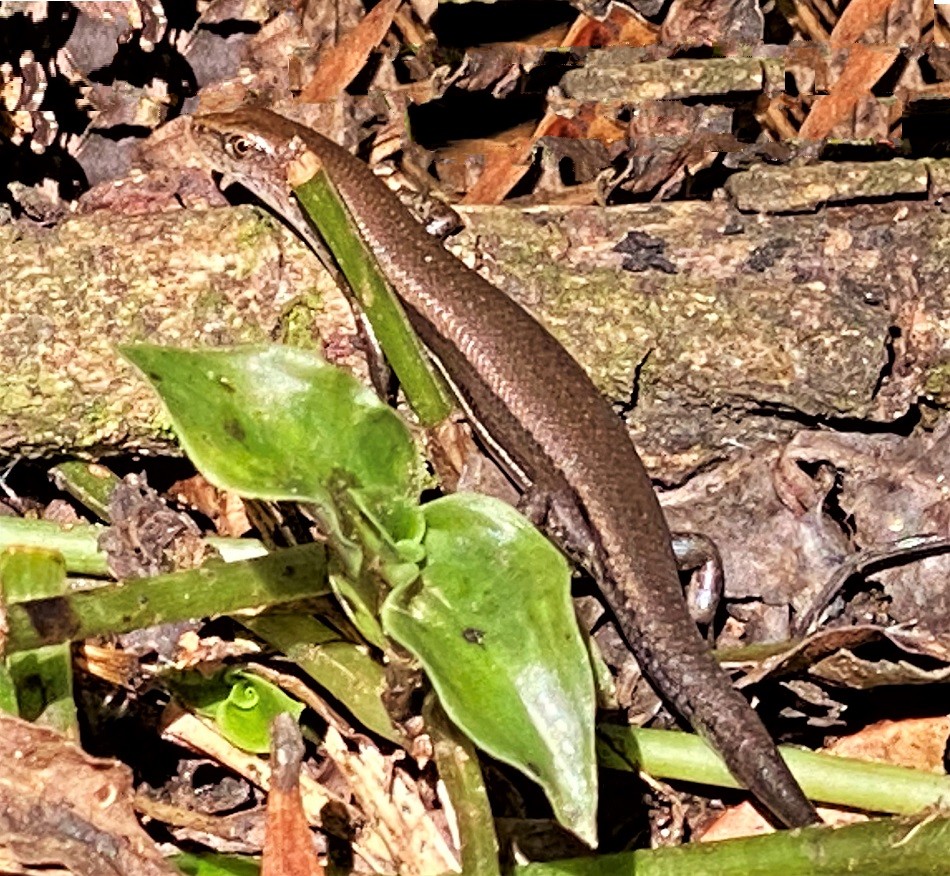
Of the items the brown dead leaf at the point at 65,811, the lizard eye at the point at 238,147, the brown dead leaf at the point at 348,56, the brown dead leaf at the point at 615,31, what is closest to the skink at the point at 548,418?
the lizard eye at the point at 238,147

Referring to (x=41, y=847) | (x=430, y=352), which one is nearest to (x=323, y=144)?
(x=430, y=352)

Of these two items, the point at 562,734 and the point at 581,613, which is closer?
the point at 562,734

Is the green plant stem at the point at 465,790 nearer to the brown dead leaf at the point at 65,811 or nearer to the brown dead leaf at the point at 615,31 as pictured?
the brown dead leaf at the point at 65,811

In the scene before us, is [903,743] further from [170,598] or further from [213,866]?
[170,598]

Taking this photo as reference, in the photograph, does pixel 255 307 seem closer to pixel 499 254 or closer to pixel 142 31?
pixel 499 254

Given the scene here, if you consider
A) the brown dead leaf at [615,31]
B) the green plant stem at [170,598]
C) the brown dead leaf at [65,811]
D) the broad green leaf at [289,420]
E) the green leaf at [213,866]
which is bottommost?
the green leaf at [213,866]

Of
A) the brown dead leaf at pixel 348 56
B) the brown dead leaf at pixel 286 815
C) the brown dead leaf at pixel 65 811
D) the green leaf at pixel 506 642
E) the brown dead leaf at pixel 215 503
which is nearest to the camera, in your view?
the green leaf at pixel 506 642

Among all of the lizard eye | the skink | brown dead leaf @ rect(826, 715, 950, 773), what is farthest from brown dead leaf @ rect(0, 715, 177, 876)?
the lizard eye
